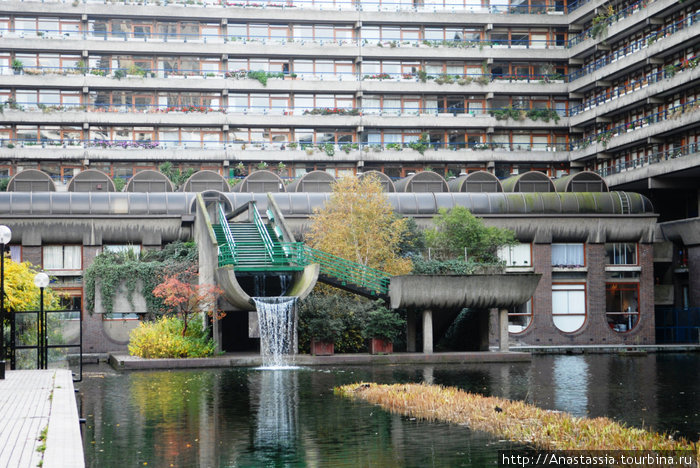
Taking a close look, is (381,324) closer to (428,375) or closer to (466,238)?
(428,375)

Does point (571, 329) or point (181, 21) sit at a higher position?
point (181, 21)

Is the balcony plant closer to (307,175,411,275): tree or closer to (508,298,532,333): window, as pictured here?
(307,175,411,275): tree

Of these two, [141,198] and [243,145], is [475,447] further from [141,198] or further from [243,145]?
[243,145]

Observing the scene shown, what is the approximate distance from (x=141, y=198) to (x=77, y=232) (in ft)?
14.8

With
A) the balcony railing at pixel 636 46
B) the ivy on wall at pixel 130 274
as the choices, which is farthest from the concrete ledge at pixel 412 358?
the balcony railing at pixel 636 46

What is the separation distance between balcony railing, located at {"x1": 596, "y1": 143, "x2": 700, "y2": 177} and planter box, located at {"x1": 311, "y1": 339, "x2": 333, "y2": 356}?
3026cm

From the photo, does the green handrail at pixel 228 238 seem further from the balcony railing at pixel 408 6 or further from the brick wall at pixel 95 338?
the balcony railing at pixel 408 6

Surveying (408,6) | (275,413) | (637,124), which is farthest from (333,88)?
(275,413)

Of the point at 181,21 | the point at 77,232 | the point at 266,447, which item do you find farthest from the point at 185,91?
the point at 266,447

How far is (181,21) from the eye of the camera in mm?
75438

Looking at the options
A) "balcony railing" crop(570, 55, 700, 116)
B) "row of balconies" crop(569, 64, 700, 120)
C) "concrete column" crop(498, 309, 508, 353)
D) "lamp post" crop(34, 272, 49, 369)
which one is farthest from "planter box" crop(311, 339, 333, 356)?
"balcony railing" crop(570, 55, 700, 116)

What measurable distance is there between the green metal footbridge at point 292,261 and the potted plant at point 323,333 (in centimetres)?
200

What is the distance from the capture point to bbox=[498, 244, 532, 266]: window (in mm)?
53344

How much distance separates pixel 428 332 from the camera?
41156 millimetres
